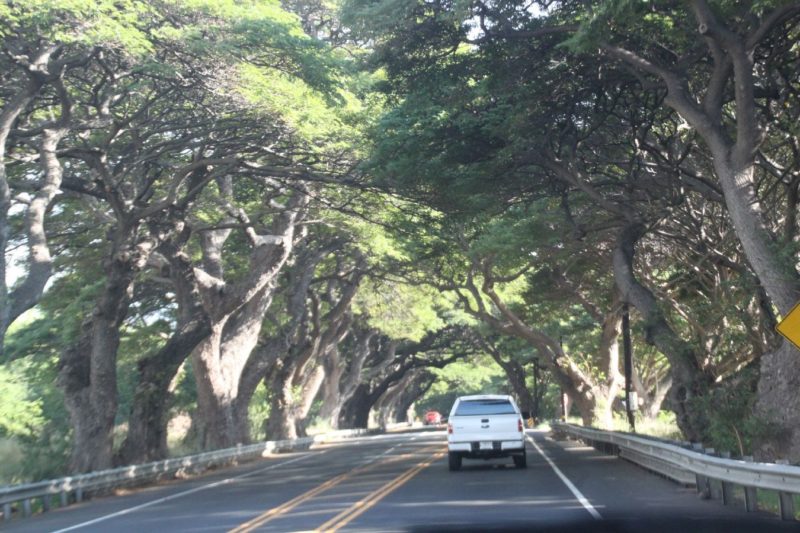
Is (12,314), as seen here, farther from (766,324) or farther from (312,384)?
(312,384)

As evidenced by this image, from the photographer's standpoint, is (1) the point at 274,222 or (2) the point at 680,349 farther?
(1) the point at 274,222

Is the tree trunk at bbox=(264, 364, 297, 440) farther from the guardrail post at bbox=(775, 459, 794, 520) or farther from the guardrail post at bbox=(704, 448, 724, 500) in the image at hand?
the guardrail post at bbox=(775, 459, 794, 520)

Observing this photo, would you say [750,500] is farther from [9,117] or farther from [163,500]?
[9,117]

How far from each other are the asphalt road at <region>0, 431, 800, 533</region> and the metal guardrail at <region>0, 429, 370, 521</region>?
477 millimetres

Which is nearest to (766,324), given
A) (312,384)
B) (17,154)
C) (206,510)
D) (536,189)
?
(536,189)

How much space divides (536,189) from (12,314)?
11103 millimetres

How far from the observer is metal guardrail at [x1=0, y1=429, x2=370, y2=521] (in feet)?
58.2

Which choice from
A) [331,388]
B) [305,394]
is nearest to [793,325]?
[305,394]

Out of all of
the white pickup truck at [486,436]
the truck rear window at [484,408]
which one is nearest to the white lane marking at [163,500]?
the white pickup truck at [486,436]

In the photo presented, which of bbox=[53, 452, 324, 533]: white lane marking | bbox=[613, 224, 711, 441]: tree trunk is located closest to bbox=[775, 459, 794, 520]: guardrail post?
bbox=[613, 224, 711, 441]: tree trunk

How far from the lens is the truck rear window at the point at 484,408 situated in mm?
22953

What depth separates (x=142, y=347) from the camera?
37.8 metres

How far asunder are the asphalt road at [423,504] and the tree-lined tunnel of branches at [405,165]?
8.38ft

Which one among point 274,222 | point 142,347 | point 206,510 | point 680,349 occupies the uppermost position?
point 274,222
